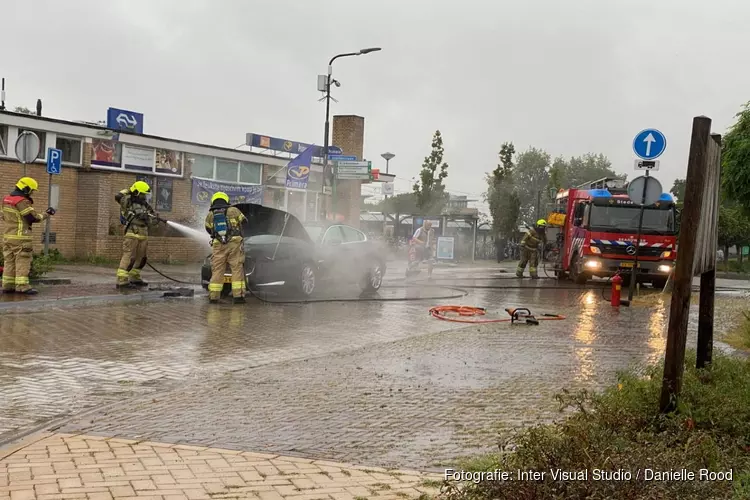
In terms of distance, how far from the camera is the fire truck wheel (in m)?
22.2

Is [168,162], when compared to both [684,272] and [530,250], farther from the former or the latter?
[684,272]

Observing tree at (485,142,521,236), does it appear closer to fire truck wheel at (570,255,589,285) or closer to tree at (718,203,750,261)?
tree at (718,203,750,261)

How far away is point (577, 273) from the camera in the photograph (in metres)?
22.6

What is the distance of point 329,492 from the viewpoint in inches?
165

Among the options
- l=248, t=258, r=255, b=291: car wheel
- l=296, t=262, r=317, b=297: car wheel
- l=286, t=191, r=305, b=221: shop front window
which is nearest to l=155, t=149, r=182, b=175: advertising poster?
l=286, t=191, r=305, b=221: shop front window

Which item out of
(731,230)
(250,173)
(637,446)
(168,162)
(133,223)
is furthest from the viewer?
(731,230)

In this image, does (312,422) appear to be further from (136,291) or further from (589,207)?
(589,207)

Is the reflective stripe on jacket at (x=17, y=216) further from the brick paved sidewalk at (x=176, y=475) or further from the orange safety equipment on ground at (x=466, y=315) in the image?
the brick paved sidewalk at (x=176, y=475)

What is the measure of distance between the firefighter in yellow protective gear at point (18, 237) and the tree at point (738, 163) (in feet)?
38.8

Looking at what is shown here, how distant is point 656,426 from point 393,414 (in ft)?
6.26

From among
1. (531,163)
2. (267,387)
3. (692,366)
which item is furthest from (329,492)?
(531,163)

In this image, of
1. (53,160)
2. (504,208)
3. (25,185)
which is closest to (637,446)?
(25,185)

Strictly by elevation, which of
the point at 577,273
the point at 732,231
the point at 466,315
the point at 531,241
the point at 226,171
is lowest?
the point at 466,315

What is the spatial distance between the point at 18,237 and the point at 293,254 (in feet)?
15.6
